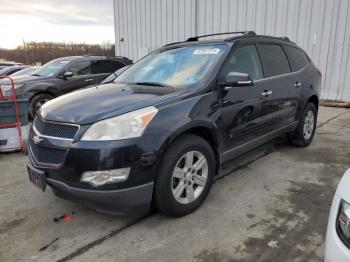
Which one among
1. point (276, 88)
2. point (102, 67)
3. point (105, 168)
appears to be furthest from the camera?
point (102, 67)

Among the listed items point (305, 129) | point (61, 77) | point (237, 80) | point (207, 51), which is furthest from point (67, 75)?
point (237, 80)

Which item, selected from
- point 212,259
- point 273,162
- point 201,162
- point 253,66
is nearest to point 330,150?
point 273,162

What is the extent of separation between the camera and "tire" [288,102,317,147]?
5207 mm

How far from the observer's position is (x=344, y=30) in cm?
1006

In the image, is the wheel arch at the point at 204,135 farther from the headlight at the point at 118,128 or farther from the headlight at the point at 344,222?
the headlight at the point at 344,222

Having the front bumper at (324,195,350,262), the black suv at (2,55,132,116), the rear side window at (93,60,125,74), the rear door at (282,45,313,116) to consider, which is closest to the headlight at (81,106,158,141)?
the front bumper at (324,195,350,262)

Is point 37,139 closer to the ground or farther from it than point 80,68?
closer to the ground

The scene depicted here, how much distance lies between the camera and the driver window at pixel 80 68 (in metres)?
8.81

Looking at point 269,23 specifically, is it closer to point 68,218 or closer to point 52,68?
point 52,68

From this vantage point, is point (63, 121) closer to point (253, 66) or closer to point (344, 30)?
point (253, 66)

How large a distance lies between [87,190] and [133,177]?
1.29ft

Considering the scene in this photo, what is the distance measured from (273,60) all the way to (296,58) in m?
0.83

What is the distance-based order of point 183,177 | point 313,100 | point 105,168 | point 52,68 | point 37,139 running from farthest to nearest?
1. point 52,68
2. point 313,100
3. point 183,177
4. point 37,139
5. point 105,168

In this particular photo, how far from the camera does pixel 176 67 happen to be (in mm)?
3793
